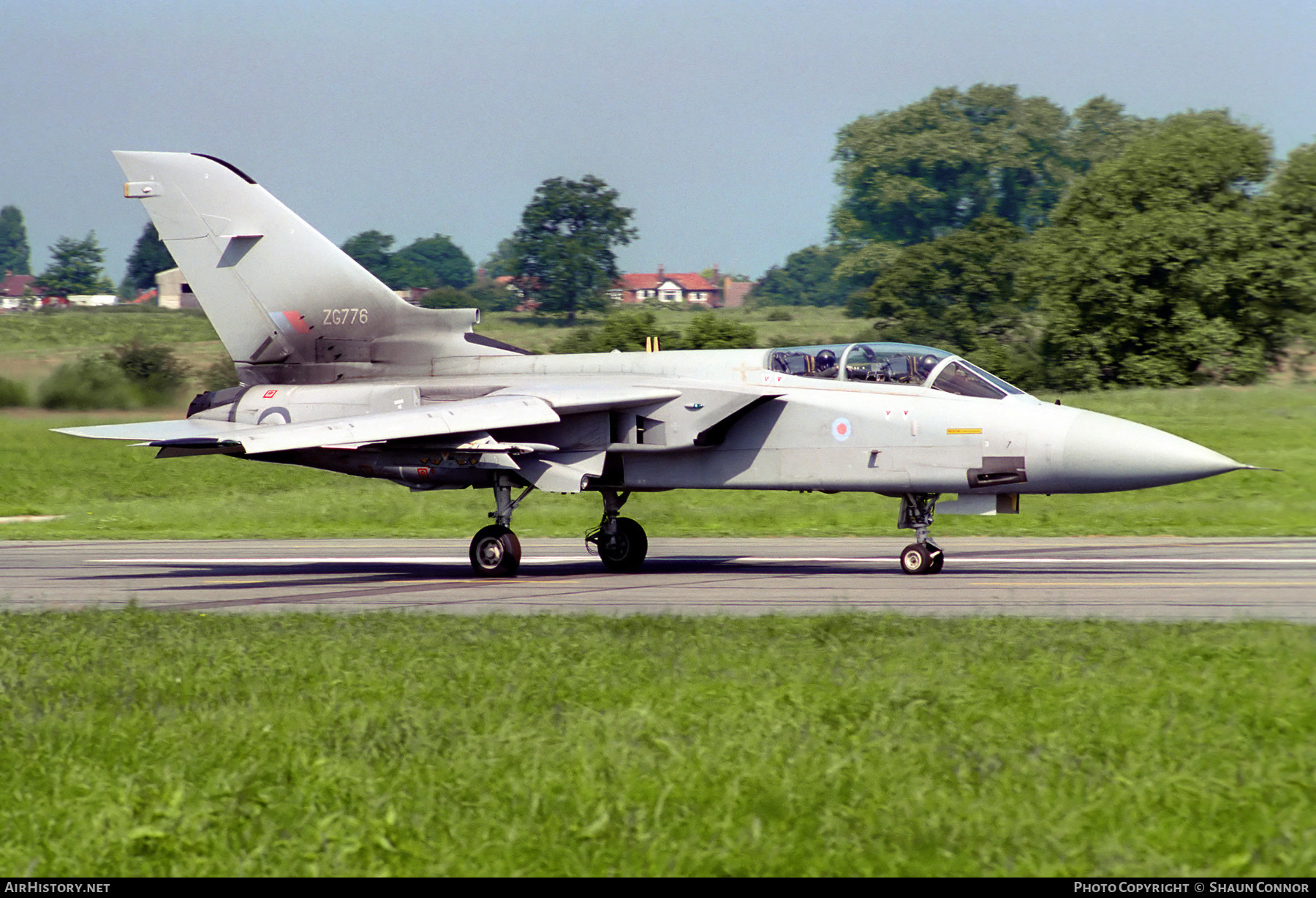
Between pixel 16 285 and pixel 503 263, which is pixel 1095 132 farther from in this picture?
pixel 16 285

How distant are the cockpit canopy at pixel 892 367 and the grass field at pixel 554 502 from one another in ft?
22.1

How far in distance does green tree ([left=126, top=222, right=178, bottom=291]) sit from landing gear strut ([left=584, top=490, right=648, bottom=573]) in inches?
4212

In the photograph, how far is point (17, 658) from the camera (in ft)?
30.6

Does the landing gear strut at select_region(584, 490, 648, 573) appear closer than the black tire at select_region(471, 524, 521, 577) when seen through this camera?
No

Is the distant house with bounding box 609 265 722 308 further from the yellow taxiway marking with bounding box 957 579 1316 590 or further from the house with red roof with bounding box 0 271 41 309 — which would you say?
the yellow taxiway marking with bounding box 957 579 1316 590

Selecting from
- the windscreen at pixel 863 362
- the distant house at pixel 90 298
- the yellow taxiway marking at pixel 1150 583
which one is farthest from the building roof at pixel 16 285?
the yellow taxiway marking at pixel 1150 583

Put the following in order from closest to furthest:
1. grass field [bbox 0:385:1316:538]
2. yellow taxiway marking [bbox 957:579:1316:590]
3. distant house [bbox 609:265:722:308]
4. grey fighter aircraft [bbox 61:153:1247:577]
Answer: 1. yellow taxiway marking [bbox 957:579:1316:590]
2. grey fighter aircraft [bbox 61:153:1247:577]
3. grass field [bbox 0:385:1316:538]
4. distant house [bbox 609:265:722:308]

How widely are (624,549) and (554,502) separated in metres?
11.0

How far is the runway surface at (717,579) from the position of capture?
12.6 meters

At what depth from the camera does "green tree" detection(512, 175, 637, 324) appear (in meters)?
75.1

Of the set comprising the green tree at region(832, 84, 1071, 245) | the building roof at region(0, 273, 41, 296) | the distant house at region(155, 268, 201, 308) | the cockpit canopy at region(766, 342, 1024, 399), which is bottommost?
the cockpit canopy at region(766, 342, 1024, 399)

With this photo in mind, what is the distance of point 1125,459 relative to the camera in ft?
47.3

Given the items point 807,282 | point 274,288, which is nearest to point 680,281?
point 807,282

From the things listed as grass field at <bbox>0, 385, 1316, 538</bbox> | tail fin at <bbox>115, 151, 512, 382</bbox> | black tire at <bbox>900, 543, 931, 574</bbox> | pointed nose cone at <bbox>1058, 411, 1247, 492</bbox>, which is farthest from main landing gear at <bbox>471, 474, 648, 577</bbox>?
grass field at <bbox>0, 385, 1316, 538</bbox>
